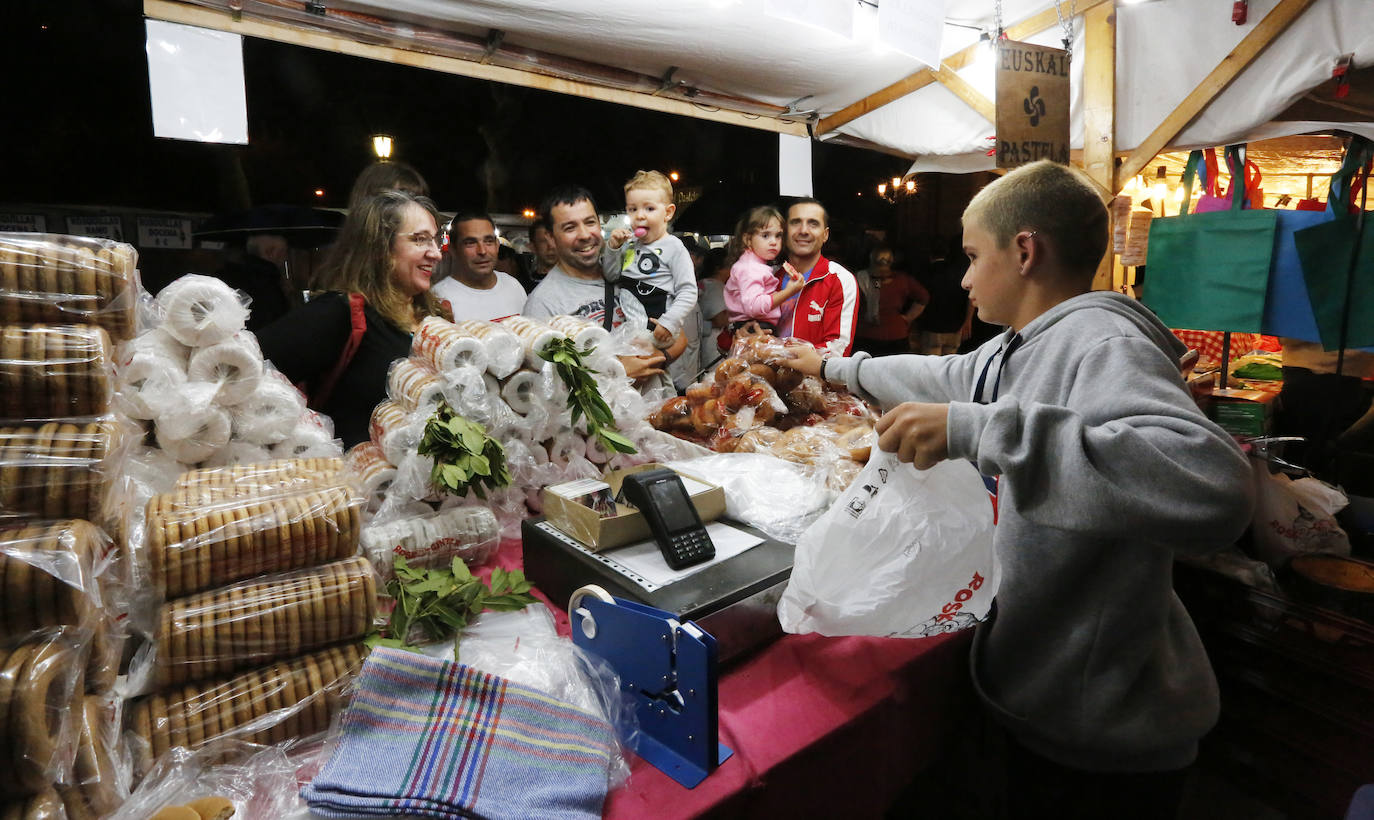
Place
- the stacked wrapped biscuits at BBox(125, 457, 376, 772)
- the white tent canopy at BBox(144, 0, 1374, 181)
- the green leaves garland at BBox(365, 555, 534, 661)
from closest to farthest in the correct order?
the stacked wrapped biscuits at BBox(125, 457, 376, 772)
the green leaves garland at BBox(365, 555, 534, 661)
the white tent canopy at BBox(144, 0, 1374, 181)

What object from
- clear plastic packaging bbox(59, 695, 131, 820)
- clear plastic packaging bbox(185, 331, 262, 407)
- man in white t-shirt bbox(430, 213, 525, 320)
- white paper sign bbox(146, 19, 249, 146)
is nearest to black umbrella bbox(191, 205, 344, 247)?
man in white t-shirt bbox(430, 213, 525, 320)

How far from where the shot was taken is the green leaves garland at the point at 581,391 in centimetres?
186

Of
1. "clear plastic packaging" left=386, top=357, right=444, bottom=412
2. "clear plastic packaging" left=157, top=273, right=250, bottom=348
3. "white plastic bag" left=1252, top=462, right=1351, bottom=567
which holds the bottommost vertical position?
"white plastic bag" left=1252, top=462, right=1351, bottom=567

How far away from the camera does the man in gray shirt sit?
3.53m

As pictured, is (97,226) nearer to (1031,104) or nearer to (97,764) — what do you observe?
(97,764)

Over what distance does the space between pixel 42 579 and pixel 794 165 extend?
4.39 meters

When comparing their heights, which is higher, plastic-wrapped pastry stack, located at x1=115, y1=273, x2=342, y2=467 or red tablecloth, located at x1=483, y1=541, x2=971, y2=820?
plastic-wrapped pastry stack, located at x1=115, y1=273, x2=342, y2=467

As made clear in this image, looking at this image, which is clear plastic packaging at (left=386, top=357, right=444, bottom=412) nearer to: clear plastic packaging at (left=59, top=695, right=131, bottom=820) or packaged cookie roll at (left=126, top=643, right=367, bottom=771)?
packaged cookie roll at (left=126, top=643, right=367, bottom=771)

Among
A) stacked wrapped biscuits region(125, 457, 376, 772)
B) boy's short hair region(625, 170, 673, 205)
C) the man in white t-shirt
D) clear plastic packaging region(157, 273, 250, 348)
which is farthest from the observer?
boy's short hair region(625, 170, 673, 205)

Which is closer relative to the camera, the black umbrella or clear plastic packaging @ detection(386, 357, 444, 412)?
clear plastic packaging @ detection(386, 357, 444, 412)

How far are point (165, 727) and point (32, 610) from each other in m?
0.35

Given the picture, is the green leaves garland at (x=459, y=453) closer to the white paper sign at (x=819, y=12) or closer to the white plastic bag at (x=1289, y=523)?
the white paper sign at (x=819, y=12)

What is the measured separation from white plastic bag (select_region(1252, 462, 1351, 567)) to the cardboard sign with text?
158 cm

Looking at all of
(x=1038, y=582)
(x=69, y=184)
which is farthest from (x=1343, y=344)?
(x=69, y=184)
